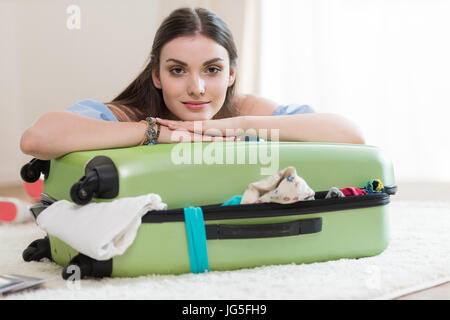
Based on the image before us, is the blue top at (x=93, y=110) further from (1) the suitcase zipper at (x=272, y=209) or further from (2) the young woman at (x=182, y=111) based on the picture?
(1) the suitcase zipper at (x=272, y=209)

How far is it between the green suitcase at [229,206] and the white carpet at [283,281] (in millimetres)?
27

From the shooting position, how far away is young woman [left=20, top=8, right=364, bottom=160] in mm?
1120

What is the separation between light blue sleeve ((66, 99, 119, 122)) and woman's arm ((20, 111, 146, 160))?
0.33 feet

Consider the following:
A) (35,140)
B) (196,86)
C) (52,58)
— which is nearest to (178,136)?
(196,86)

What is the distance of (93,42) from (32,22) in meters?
0.33

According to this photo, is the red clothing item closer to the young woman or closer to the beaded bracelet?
the young woman

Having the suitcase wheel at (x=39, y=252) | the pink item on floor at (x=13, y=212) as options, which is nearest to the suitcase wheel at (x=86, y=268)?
the suitcase wheel at (x=39, y=252)

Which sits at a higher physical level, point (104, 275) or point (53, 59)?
point (53, 59)

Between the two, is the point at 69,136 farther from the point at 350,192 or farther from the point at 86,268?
the point at 350,192

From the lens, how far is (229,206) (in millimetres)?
974

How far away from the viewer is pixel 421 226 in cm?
155

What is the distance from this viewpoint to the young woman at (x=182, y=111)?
1120 mm
